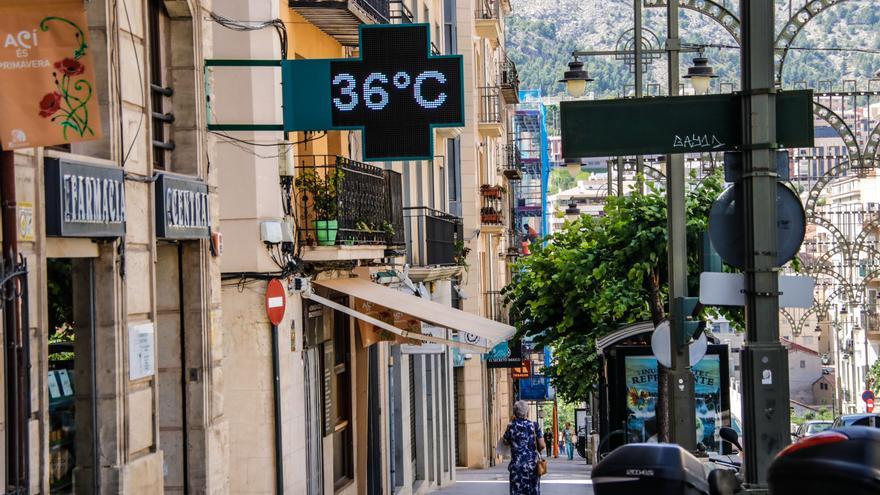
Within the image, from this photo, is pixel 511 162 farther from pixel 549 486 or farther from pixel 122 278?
pixel 122 278

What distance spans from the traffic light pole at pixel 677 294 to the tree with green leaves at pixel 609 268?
473cm

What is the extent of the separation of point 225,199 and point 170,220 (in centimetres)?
429

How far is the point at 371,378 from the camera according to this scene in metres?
23.3

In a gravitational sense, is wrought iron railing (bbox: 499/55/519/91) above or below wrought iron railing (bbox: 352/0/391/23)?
above

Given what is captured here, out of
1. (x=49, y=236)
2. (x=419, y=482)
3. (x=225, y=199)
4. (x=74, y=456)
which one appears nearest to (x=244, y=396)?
(x=225, y=199)

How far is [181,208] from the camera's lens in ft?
40.7

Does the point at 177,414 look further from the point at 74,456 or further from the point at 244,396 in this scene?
the point at 244,396

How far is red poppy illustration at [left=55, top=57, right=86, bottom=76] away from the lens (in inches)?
344

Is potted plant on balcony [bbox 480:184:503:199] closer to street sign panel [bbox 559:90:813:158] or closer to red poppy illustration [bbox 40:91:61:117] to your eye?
red poppy illustration [bbox 40:91:61:117]

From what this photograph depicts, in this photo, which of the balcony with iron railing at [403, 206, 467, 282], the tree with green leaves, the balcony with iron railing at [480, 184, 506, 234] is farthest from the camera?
the balcony with iron railing at [480, 184, 506, 234]

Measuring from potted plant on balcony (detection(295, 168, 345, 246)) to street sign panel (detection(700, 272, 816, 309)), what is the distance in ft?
32.1

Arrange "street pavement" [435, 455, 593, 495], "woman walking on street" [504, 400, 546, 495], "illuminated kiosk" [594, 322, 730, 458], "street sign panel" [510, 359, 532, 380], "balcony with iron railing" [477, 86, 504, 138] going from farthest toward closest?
"street sign panel" [510, 359, 532, 380], "balcony with iron railing" [477, 86, 504, 138], "street pavement" [435, 455, 593, 495], "illuminated kiosk" [594, 322, 730, 458], "woman walking on street" [504, 400, 546, 495]

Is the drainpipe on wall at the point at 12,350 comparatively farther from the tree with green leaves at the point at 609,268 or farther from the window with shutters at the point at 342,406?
the tree with green leaves at the point at 609,268

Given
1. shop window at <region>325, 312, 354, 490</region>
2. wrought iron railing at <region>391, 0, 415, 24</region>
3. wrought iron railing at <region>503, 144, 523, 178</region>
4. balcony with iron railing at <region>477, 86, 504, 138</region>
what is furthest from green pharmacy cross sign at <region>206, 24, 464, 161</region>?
wrought iron railing at <region>503, 144, 523, 178</region>
